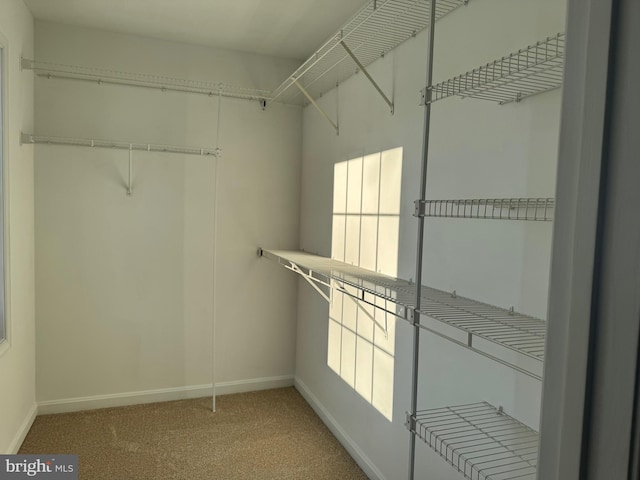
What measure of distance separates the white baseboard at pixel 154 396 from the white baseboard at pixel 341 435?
27 centimetres

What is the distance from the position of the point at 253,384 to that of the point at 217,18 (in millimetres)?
2576

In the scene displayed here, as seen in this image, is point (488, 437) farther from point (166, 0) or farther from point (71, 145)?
point (71, 145)

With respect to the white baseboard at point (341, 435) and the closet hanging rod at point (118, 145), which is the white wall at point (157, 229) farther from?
the white baseboard at point (341, 435)

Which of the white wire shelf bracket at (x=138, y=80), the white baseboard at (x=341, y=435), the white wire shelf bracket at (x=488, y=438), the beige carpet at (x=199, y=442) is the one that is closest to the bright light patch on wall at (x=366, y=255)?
the white baseboard at (x=341, y=435)

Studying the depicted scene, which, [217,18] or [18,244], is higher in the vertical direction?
[217,18]

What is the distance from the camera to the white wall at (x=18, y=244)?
2486 millimetres

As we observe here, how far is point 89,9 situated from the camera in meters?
2.81

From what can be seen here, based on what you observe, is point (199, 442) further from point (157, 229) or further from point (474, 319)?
point (474, 319)

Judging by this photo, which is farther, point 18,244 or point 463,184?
point 18,244

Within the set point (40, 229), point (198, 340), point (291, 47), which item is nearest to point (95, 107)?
point (40, 229)

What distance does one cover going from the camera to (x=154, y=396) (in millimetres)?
3432

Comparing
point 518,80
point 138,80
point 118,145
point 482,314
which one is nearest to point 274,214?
point 118,145

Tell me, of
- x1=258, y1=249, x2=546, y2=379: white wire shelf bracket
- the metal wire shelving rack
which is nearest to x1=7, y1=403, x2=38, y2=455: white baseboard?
x1=258, y1=249, x2=546, y2=379: white wire shelf bracket

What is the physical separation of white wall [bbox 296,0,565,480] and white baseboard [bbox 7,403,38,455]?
1.83 metres
